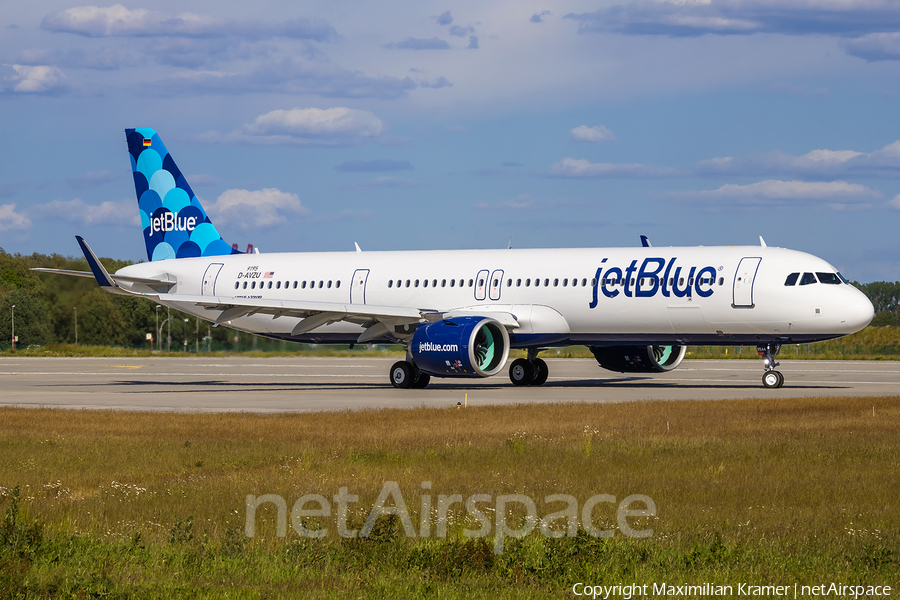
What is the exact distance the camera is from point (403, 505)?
1139 centimetres

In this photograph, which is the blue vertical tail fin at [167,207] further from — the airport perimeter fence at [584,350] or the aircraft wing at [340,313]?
the airport perimeter fence at [584,350]

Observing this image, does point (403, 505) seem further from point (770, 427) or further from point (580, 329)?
point (580, 329)

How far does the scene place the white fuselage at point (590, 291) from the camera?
30.0m

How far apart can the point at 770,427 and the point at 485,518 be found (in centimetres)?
Answer: 1005

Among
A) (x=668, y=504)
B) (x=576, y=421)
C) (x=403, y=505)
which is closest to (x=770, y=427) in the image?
(x=576, y=421)

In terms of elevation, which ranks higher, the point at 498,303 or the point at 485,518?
the point at 498,303

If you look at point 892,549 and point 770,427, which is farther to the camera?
point 770,427

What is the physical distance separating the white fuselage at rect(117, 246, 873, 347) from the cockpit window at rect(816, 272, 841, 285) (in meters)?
0.15

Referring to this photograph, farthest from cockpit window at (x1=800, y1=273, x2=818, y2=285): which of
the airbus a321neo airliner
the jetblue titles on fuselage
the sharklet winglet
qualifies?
the sharklet winglet

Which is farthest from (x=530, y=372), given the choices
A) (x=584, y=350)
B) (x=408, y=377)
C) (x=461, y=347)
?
(x=584, y=350)

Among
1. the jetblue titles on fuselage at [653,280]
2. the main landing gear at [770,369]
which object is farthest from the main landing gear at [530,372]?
the main landing gear at [770,369]

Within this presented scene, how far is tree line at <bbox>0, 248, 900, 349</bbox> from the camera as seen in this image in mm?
67000

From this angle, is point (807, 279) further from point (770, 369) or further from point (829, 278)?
point (770, 369)

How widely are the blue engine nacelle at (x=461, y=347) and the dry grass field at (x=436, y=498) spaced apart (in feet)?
27.9
